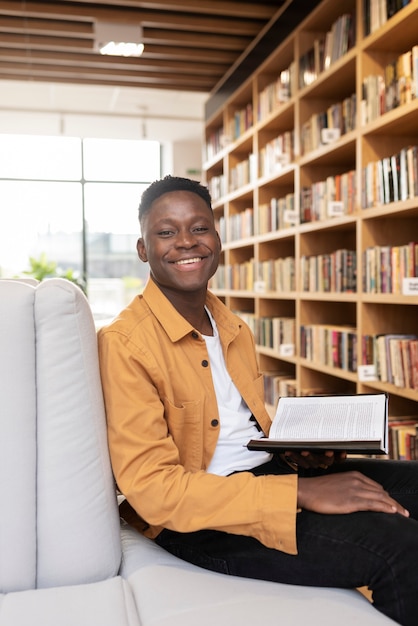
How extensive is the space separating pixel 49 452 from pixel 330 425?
563 millimetres

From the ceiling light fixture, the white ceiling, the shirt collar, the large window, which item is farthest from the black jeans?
the large window

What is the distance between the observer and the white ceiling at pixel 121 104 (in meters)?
6.68

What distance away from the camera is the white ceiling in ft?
21.9

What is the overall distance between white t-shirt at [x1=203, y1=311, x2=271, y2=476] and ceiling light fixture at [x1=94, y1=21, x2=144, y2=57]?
3.34m

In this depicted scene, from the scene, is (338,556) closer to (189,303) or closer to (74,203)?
(189,303)

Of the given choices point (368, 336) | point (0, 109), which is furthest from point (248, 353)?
point (0, 109)

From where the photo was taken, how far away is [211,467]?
1359 mm

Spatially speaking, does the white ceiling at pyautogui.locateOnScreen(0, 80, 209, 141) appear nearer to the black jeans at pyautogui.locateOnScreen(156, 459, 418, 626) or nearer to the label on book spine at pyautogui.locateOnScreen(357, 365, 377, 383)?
the label on book spine at pyautogui.locateOnScreen(357, 365, 377, 383)

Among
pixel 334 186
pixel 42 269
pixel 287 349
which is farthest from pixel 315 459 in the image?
pixel 42 269

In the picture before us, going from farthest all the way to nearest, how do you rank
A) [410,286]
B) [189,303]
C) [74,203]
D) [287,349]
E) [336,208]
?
1. [74,203]
2. [287,349]
3. [336,208]
4. [410,286]
5. [189,303]

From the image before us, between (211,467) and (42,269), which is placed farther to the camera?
(42,269)

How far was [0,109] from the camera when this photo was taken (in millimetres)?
7207

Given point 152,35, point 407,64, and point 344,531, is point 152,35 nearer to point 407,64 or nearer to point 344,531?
point 407,64

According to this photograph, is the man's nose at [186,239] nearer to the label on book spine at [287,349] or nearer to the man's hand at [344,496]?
the man's hand at [344,496]
